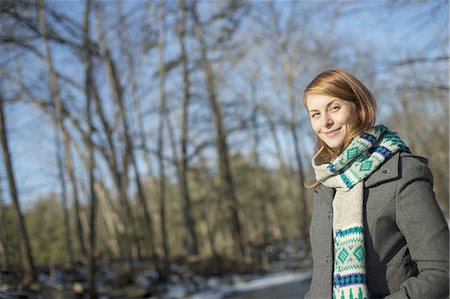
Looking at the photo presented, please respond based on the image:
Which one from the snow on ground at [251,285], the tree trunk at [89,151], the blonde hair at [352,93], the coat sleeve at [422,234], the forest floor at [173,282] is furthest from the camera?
the snow on ground at [251,285]

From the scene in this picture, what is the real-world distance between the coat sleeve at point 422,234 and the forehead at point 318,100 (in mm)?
414

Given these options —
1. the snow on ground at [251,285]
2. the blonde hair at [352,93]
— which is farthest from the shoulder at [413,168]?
the snow on ground at [251,285]

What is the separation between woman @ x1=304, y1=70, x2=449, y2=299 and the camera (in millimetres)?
1595

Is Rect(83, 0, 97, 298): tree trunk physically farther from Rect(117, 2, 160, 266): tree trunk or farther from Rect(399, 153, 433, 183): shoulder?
Rect(399, 153, 433, 183): shoulder

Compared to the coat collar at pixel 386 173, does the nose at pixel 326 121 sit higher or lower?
higher

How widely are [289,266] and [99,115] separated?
11.0 meters

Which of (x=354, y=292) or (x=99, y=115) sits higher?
(x=99, y=115)

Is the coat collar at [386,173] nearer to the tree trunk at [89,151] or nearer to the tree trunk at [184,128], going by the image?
the tree trunk at [89,151]

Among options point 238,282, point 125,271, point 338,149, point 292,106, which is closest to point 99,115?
point 125,271

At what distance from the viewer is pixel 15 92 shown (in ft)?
41.4

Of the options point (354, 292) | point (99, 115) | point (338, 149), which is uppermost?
point (99, 115)

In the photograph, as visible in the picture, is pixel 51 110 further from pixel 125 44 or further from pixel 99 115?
pixel 125 44

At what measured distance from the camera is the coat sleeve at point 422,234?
5.12 ft

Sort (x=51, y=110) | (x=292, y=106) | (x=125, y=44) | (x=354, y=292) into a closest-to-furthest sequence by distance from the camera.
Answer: (x=354, y=292) → (x=51, y=110) → (x=125, y=44) → (x=292, y=106)
